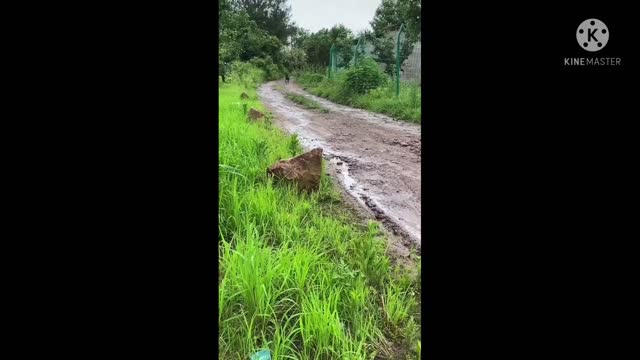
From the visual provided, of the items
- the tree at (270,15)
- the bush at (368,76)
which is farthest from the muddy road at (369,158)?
the bush at (368,76)

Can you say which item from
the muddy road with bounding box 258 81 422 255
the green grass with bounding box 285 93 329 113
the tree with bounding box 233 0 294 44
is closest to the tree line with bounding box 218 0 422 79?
the tree with bounding box 233 0 294 44

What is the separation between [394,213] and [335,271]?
305 millimetres

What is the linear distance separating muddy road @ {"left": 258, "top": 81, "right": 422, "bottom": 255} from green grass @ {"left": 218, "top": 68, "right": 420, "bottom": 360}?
94 mm

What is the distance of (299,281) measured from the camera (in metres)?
0.92

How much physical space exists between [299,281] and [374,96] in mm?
3259

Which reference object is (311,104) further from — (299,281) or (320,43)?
(299,281)

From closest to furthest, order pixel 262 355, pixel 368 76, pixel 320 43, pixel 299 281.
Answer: pixel 262 355, pixel 299 281, pixel 320 43, pixel 368 76

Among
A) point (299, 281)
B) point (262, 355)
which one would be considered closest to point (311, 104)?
point (299, 281)

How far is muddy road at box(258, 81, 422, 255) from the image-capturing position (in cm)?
110

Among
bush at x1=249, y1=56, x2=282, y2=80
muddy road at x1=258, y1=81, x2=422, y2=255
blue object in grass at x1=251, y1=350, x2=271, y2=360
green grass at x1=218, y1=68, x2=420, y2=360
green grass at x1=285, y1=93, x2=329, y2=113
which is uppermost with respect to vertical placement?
bush at x1=249, y1=56, x2=282, y2=80

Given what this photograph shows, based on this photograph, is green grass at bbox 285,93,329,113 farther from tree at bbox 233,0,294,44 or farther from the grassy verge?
tree at bbox 233,0,294,44

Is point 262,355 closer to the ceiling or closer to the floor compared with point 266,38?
closer to the floor
